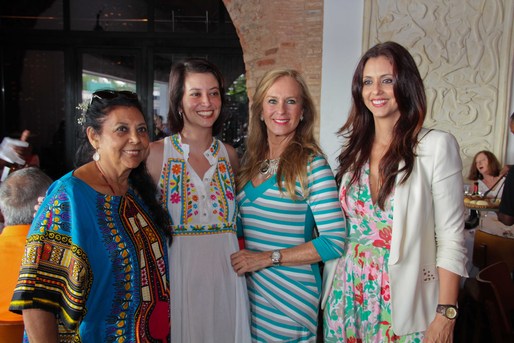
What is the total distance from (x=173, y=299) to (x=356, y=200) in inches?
31.7

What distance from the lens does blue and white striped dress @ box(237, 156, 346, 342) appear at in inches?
70.1

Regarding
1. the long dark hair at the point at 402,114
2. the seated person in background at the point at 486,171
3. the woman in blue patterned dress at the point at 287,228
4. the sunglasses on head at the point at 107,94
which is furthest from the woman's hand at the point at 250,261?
the seated person in background at the point at 486,171

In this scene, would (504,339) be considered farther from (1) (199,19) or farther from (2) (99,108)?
(1) (199,19)

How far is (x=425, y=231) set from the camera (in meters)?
1.57

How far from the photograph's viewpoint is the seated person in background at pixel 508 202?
116 inches

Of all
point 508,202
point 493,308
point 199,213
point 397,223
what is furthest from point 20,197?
point 508,202

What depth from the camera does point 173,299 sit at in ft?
5.63

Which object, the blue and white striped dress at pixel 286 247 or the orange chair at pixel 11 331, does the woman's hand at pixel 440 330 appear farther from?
the orange chair at pixel 11 331

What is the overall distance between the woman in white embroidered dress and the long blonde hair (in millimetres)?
128

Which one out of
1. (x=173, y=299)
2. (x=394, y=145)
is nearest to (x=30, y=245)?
(x=173, y=299)

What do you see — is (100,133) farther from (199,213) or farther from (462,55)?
(462,55)

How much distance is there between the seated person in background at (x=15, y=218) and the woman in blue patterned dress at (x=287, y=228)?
1.02 metres

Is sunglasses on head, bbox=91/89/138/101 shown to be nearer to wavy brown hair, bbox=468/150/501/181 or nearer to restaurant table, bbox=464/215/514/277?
restaurant table, bbox=464/215/514/277

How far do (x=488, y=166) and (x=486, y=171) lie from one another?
0.19 ft
